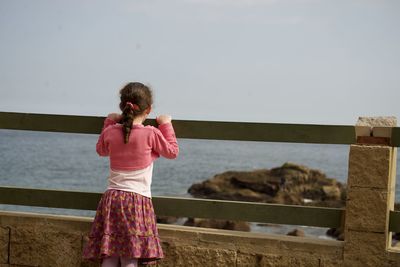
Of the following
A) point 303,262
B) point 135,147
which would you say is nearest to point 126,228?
point 135,147

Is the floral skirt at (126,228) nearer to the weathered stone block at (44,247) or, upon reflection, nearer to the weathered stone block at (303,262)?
the weathered stone block at (44,247)

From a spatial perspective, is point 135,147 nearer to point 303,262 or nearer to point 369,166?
point 303,262

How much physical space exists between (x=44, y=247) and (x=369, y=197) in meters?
2.49

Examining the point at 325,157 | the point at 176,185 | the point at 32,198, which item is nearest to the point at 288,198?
the point at 176,185

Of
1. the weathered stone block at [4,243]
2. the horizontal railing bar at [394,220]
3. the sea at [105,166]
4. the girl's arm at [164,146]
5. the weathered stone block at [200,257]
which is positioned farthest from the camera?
the sea at [105,166]

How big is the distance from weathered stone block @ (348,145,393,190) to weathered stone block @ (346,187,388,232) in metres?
0.05

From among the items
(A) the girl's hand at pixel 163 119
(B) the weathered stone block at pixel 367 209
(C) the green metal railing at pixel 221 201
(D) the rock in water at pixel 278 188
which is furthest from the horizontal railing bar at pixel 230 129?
(D) the rock in water at pixel 278 188

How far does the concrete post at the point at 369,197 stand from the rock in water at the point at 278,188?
2516cm

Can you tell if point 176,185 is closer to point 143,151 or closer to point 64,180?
point 64,180

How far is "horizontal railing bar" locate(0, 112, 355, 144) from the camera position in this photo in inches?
174

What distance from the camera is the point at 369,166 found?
13.8ft

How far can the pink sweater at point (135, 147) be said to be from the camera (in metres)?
4.09

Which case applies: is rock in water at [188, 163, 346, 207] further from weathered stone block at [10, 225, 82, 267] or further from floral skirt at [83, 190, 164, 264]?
floral skirt at [83, 190, 164, 264]

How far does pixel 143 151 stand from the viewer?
4090 millimetres
